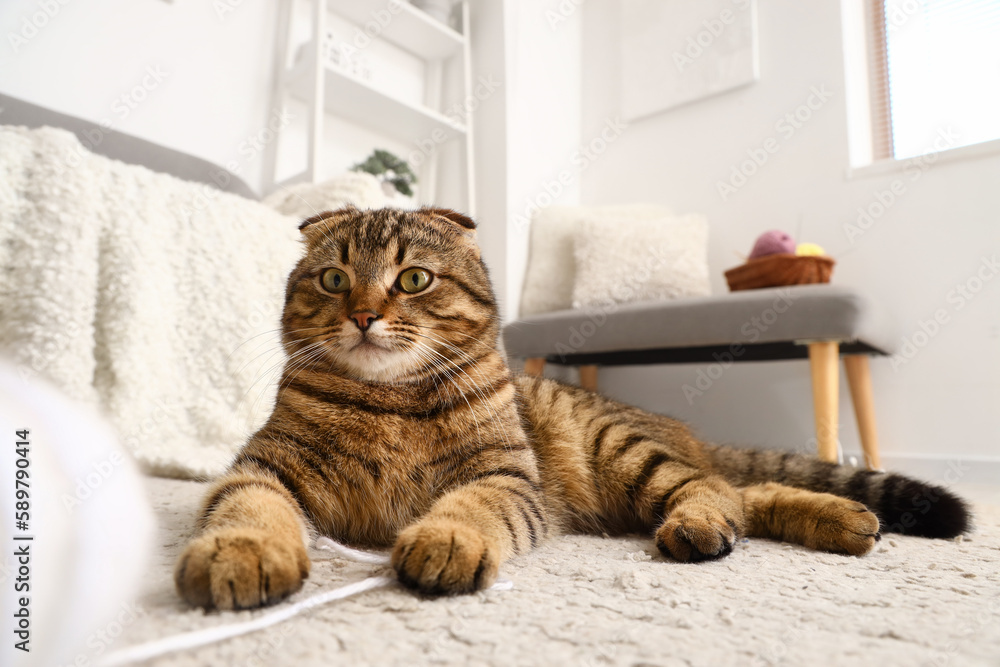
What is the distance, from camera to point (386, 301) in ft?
2.95

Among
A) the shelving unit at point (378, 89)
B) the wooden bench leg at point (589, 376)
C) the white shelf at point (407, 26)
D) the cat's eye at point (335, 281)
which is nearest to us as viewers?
the cat's eye at point (335, 281)

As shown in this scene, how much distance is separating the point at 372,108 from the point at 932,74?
2878 mm

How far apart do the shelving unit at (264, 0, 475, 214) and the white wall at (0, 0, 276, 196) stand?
0.36 feet

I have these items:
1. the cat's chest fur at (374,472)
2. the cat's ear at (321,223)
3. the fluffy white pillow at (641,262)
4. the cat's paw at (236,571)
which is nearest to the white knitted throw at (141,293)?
the cat's ear at (321,223)

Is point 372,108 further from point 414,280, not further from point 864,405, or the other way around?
point 864,405

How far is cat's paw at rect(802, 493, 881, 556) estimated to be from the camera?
899 mm

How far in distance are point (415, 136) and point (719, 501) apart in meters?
2.94

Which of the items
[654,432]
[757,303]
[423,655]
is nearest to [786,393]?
[757,303]

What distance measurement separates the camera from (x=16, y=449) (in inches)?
16.2

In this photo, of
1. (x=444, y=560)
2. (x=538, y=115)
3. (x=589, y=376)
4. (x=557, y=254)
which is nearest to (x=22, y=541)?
(x=444, y=560)

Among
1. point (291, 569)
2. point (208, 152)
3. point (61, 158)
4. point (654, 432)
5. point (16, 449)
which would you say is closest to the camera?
point (16, 449)

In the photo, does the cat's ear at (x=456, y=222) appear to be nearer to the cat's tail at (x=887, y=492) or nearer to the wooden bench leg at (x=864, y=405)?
the cat's tail at (x=887, y=492)

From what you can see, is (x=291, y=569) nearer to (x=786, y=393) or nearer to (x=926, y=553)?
(x=926, y=553)

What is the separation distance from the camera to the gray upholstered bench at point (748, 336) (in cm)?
204
